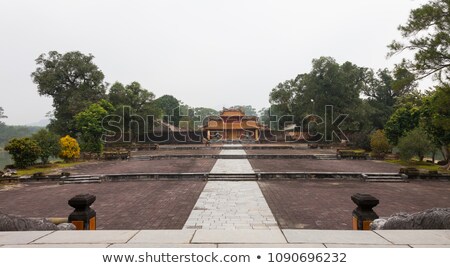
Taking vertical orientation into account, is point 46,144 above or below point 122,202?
above

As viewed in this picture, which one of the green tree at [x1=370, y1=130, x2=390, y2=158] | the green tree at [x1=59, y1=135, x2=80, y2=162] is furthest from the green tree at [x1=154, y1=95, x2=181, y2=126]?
the green tree at [x1=370, y1=130, x2=390, y2=158]

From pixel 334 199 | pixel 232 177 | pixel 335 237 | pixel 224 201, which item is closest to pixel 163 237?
pixel 335 237

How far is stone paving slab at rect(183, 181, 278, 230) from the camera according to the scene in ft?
22.1

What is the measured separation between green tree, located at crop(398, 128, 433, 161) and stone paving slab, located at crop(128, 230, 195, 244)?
18.6 meters

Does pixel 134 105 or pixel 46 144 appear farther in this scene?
pixel 134 105

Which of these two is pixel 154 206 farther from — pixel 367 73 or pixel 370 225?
pixel 367 73

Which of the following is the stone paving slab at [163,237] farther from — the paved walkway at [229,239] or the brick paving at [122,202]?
the brick paving at [122,202]

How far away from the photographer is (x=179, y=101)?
72188mm

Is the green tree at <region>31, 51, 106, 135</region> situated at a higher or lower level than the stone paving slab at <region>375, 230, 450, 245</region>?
higher

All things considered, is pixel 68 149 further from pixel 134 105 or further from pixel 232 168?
pixel 134 105

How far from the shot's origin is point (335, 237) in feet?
12.4

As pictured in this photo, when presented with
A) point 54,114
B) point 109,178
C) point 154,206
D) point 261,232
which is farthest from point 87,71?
point 261,232

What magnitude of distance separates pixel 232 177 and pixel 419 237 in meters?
9.90

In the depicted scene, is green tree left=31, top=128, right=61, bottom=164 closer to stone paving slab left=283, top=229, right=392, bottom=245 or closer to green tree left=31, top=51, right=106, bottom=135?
green tree left=31, top=51, right=106, bottom=135
